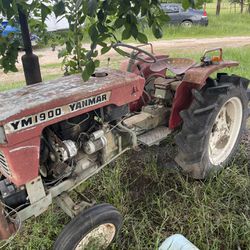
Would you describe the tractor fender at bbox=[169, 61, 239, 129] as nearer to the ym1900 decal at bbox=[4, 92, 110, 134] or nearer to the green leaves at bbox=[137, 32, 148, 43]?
the ym1900 decal at bbox=[4, 92, 110, 134]

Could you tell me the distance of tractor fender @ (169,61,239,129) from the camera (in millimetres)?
2533

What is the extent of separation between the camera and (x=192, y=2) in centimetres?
162

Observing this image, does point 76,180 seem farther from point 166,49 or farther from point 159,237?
point 166,49

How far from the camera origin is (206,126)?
2.56m

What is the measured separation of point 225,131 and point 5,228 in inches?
82.2

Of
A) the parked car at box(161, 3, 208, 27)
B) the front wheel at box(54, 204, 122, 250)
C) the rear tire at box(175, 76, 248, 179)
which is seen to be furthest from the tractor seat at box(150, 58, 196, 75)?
the parked car at box(161, 3, 208, 27)

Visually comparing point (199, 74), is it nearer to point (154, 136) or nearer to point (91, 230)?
point (154, 136)

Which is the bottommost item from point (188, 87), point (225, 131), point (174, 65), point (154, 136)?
point (225, 131)

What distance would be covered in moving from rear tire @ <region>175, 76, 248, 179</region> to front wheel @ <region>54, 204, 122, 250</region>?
0.81 m

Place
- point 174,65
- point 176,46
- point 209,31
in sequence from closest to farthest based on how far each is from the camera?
point 174,65 → point 176,46 → point 209,31

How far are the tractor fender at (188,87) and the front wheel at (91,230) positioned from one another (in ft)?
3.25

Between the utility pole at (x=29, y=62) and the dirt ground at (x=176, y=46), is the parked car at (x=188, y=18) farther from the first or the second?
the utility pole at (x=29, y=62)

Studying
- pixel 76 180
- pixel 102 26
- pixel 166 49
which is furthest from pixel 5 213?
pixel 166 49

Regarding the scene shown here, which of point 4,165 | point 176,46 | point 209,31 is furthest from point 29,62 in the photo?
point 209,31
